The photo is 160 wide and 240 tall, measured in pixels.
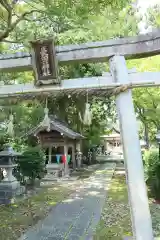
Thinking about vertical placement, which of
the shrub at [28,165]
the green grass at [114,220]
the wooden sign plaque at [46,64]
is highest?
the wooden sign plaque at [46,64]

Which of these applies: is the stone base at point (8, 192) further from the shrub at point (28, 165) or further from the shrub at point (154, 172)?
the shrub at point (154, 172)

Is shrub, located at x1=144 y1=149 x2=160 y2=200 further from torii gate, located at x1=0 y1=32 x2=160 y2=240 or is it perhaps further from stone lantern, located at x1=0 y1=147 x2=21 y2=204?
stone lantern, located at x1=0 y1=147 x2=21 y2=204

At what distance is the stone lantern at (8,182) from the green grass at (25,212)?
0.63 m

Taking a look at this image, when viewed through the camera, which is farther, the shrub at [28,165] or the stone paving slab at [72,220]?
the shrub at [28,165]

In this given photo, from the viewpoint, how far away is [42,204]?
11.3 m

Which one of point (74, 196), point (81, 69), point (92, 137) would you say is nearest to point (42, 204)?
point (74, 196)

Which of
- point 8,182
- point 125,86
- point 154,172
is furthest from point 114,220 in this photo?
point 8,182

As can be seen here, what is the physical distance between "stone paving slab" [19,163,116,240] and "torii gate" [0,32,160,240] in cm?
239

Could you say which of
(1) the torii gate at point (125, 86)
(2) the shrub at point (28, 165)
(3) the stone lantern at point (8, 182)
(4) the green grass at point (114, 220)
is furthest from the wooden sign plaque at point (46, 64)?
(2) the shrub at point (28, 165)

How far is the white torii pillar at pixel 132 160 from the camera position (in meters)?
5.42

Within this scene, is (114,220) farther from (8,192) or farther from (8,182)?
(8,182)

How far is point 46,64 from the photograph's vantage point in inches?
229

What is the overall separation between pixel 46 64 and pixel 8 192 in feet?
26.2

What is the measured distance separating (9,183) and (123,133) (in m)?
8.32
